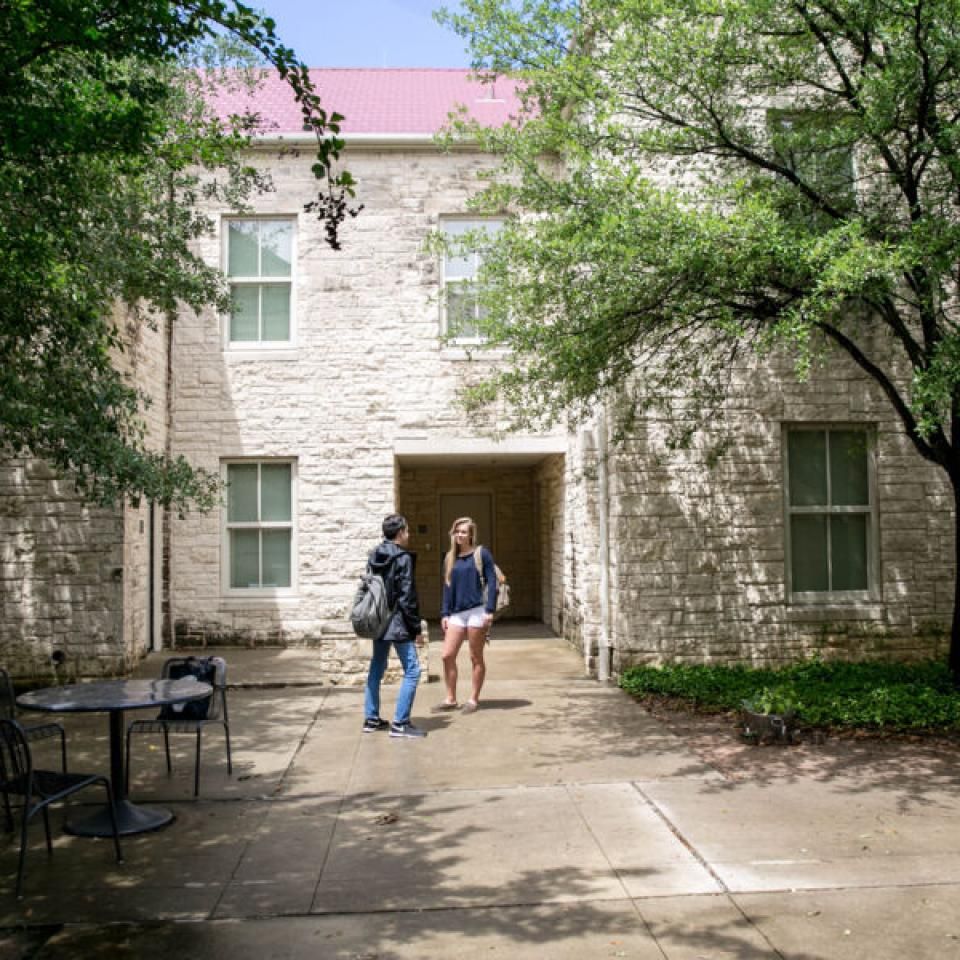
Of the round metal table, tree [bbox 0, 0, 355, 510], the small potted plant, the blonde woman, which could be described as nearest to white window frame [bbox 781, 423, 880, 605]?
the small potted plant

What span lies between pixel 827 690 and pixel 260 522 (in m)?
7.48

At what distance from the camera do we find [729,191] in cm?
789

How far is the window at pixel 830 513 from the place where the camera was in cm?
1041

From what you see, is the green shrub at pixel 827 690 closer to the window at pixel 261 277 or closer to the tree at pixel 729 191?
A: the tree at pixel 729 191

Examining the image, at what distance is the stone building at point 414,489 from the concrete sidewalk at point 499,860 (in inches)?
116

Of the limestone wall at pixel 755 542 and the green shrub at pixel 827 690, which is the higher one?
the limestone wall at pixel 755 542

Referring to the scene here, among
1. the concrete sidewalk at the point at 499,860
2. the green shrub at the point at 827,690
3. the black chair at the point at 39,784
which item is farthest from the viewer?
the green shrub at the point at 827,690

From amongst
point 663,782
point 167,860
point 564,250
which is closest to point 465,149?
point 564,250

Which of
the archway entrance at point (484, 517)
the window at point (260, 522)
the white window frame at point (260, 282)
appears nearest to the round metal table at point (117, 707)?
the window at point (260, 522)

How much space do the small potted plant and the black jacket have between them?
2.79 meters

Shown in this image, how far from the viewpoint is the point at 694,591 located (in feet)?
33.0

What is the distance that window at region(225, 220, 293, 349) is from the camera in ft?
41.1

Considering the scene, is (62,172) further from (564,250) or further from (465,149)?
(465,149)

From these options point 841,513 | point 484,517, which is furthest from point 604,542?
point 484,517
